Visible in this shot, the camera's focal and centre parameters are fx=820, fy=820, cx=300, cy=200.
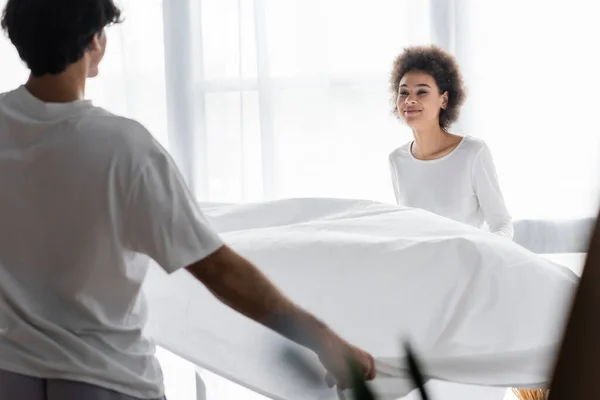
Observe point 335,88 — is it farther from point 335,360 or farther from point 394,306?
point 335,360

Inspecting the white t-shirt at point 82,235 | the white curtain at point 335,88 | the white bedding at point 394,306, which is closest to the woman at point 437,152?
the white curtain at point 335,88

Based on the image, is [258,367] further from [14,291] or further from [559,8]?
[559,8]

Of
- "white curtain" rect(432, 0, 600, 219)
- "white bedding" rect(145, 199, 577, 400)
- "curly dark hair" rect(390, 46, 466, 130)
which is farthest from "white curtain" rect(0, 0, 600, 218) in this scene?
"white bedding" rect(145, 199, 577, 400)

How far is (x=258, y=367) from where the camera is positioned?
4.81 ft

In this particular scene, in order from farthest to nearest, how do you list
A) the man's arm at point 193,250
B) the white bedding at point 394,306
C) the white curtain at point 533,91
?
the white curtain at point 533,91 → the white bedding at point 394,306 → the man's arm at point 193,250

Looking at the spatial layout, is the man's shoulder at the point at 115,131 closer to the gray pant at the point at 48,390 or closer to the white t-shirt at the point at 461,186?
the gray pant at the point at 48,390

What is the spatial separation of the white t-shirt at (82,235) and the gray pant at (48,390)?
1cm

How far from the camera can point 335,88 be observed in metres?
3.00

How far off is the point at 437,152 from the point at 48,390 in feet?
5.90

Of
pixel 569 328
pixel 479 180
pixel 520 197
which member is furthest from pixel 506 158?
pixel 569 328

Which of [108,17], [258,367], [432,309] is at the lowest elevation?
[258,367]

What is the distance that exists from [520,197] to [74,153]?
204 cm

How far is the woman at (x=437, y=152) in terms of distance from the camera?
255cm

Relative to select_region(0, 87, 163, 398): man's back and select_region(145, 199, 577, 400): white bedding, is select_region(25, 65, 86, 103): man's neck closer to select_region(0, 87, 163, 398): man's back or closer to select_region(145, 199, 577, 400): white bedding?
select_region(0, 87, 163, 398): man's back
